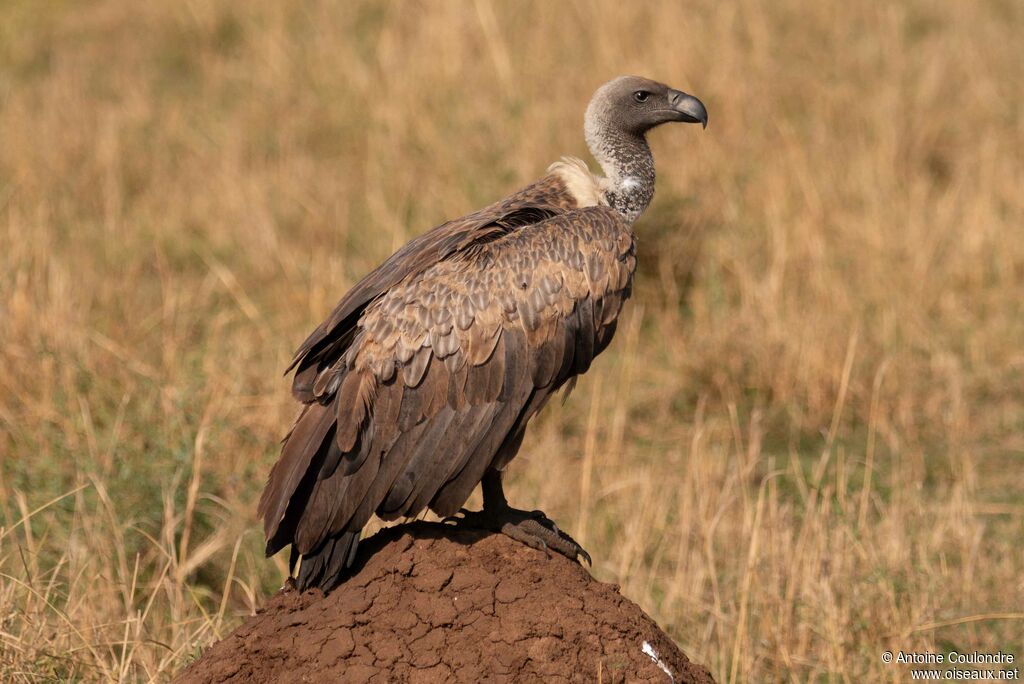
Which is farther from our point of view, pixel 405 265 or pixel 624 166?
pixel 624 166

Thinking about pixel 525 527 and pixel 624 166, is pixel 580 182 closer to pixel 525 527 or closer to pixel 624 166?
pixel 624 166

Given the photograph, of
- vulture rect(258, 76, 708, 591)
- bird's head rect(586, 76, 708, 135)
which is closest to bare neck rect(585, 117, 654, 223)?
bird's head rect(586, 76, 708, 135)

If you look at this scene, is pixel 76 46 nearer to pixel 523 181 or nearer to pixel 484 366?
pixel 523 181

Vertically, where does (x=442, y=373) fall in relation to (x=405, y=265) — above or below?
below

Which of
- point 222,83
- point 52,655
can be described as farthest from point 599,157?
point 222,83

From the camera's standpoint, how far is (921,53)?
1177 centimetres

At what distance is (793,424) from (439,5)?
5.58 meters

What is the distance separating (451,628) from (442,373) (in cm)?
77

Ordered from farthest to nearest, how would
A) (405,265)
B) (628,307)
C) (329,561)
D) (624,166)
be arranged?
1. (628,307)
2. (624,166)
3. (405,265)
4. (329,561)

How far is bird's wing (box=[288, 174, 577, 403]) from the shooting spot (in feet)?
14.4

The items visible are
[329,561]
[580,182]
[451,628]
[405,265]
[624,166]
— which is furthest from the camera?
[624,166]

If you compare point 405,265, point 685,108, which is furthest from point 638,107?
point 405,265

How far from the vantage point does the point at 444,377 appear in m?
4.34

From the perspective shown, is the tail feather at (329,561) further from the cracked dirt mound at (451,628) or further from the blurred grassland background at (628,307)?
the blurred grassland background at (628,307)
